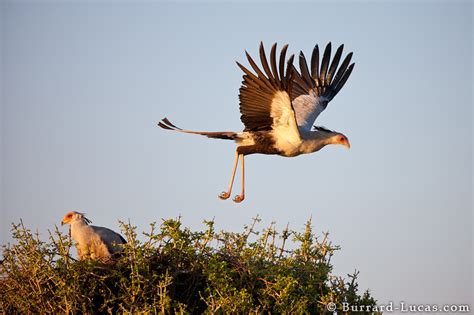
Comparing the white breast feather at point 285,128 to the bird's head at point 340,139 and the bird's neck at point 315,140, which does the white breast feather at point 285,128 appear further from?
the bird's head at point 340,139

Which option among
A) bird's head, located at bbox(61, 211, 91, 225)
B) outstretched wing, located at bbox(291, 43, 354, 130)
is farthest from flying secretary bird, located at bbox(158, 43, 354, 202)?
bird's head, located at bbox(61, 211, 91, 225)

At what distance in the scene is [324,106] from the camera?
11.9 m

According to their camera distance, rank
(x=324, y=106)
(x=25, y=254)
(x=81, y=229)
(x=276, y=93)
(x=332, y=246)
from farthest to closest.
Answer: (x=324, y=106) → (x=276, y=93) → (x=81, y=229) → (x=332, y=246) → (x=25, y=254)

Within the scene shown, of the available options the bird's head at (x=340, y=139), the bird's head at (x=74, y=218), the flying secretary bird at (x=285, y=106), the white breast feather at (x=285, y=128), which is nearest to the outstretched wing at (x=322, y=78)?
the flying secretary bird at (x=285, y=106)

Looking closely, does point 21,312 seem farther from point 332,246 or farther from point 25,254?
point 332,246

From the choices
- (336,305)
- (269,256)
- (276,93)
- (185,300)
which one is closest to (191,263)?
(185,300)

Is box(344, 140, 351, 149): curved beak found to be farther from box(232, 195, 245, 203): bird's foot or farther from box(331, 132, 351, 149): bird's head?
box(232, 195, 245, 203): bird's foot

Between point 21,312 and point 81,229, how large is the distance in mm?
1595

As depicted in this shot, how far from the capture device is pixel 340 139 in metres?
10.5

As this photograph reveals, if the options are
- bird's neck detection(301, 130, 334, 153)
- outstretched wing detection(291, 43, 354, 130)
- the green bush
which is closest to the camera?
the green bush

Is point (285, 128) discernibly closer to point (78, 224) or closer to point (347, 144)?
point (347, 144)

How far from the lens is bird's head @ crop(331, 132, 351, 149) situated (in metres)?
10.5

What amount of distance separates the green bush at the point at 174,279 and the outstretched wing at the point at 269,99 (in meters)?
2.49

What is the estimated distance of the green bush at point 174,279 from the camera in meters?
6.63
